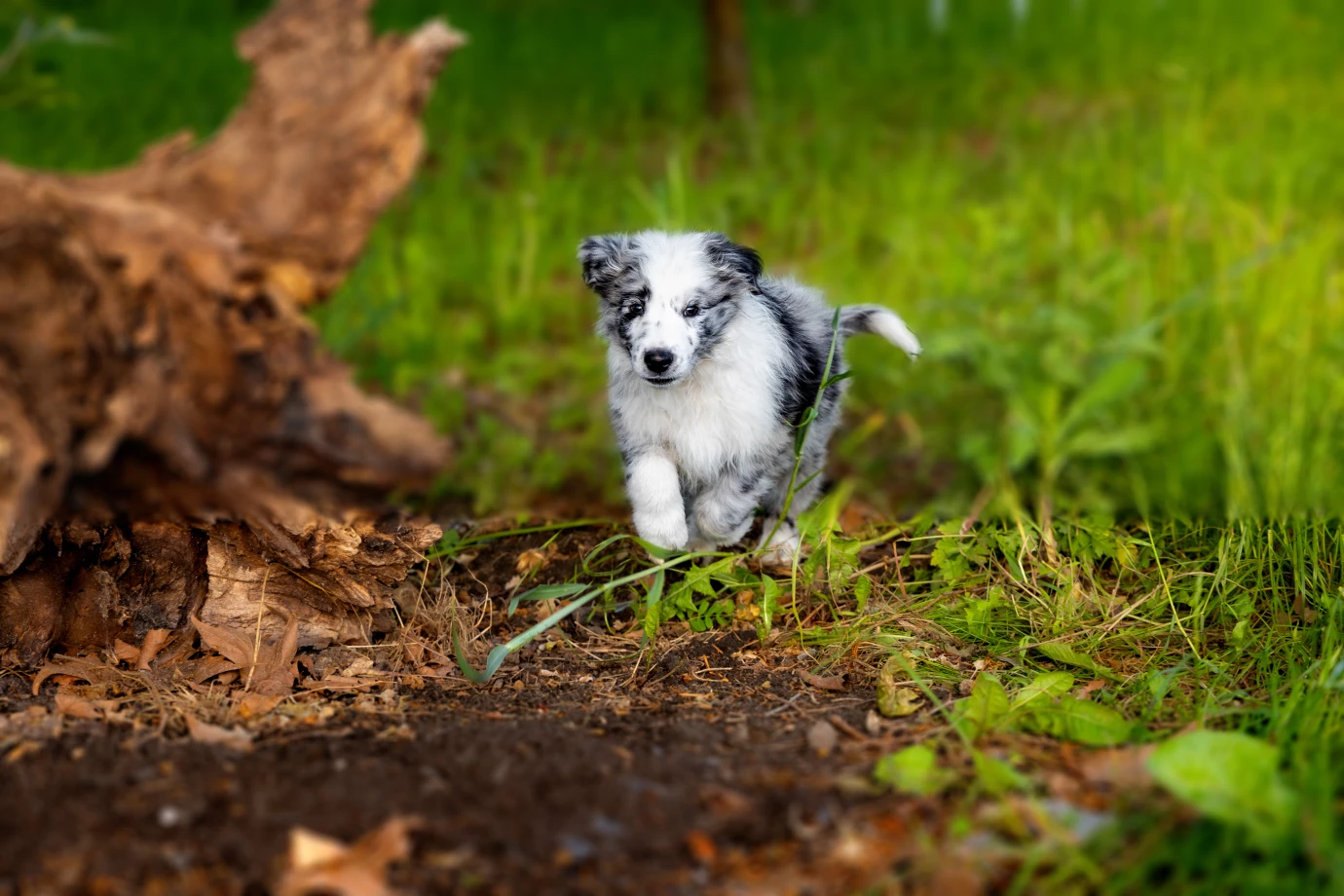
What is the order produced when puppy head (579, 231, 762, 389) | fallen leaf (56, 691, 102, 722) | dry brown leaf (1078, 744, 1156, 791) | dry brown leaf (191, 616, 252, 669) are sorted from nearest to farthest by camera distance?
dry brown leaf (1078, 744, 1156, 791) → fallen leaf (56, 691, 102, 722) → dry brown leaf (191, 616, 252, 669) → puppy head (579, 231, 762, 389)

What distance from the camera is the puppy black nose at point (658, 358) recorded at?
3.09 metres

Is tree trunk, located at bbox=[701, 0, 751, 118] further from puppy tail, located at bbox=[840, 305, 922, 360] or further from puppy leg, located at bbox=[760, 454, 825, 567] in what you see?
puppy leg, located at bbox=[760, 454, 825, 567]

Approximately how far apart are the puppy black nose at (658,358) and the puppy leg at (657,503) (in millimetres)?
411

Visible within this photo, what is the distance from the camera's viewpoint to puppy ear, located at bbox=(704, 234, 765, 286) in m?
3.38

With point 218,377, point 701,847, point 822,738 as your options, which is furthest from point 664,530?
point 701,847

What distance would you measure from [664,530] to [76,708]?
5.10 feet

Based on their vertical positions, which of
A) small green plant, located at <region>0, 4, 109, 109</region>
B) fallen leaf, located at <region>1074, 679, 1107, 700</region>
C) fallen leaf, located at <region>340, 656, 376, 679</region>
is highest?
small green plant, located at <region>0, 4, 109, 109</region>

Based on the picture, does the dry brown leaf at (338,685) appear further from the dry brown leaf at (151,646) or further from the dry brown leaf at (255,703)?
the dry brown leaf at (151,646)

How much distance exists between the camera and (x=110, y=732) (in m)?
2.47

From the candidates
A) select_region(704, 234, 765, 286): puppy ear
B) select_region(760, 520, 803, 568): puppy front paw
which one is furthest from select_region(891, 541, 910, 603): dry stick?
select_region(704, 234, 765, 286): puppy ear

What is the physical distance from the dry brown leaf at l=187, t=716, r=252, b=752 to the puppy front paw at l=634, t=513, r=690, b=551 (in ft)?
4.25

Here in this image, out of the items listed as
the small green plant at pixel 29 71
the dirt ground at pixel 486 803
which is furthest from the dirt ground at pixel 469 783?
the small green plant at pixel 29 71

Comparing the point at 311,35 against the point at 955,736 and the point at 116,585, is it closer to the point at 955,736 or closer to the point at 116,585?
the point at 116,585

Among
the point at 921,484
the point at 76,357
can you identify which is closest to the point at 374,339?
the point at 921,484
